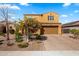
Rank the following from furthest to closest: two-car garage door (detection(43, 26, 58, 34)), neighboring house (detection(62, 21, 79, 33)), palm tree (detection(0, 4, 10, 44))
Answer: two-car garage door (detection(43, 26, 58, 34)), neighboring house (detection(62, 21, 79, 33)), palm tree (detection(0, 4, 10, 44))

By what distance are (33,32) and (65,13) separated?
1.39m

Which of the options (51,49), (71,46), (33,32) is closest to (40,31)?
(33,32)

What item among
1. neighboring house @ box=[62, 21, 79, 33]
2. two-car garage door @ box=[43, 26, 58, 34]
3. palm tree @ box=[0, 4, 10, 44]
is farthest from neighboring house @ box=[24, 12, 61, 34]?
palm tree @ box=[0, 4, 10, 44]

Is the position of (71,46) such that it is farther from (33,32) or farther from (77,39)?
(33,32)

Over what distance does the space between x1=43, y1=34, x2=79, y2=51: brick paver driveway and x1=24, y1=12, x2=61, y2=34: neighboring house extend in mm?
236

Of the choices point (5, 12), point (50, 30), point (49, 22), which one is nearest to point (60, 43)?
point (50, 30)

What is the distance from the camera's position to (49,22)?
283 inches

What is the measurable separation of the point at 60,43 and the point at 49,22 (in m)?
0.90

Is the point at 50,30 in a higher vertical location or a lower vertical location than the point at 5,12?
lower

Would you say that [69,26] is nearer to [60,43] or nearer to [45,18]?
[60,43]

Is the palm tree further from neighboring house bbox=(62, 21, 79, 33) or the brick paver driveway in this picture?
neighboring house bbox=(62, 21, 79, 33)

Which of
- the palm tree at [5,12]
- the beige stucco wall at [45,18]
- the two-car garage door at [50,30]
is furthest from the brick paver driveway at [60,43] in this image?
the palm tree at [5,12]

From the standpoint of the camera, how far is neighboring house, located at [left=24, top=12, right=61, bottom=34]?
690 cm

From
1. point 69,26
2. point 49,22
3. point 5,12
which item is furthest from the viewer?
point 49,22
